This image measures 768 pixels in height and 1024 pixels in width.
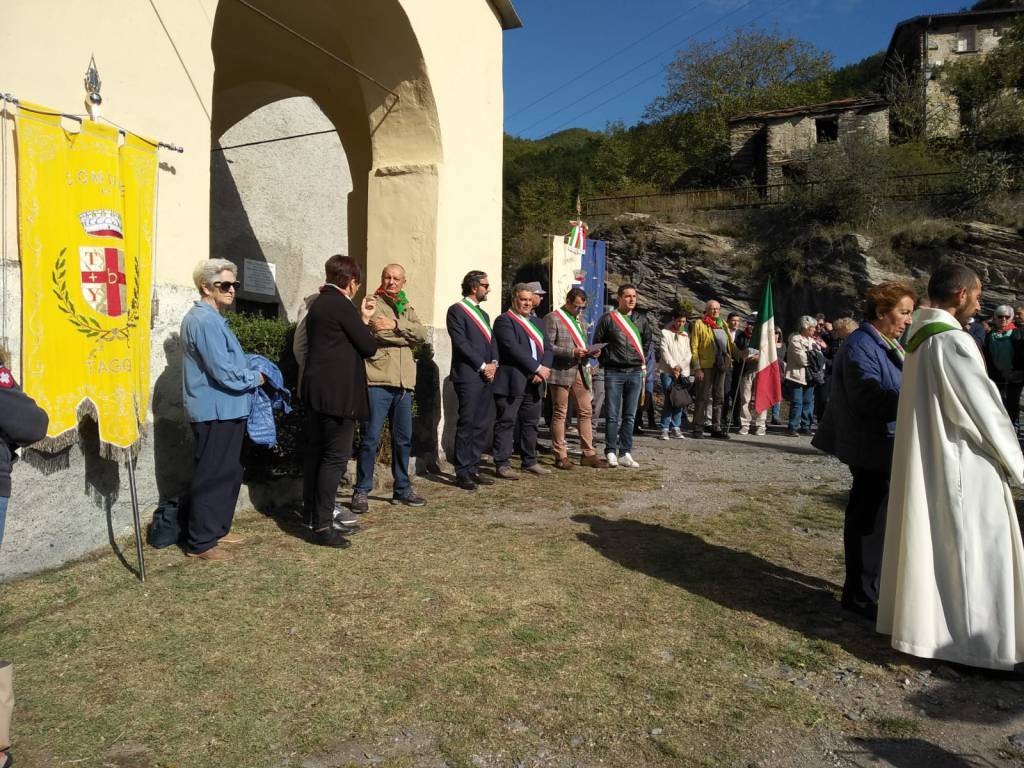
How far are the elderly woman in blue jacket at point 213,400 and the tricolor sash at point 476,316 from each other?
2472mm

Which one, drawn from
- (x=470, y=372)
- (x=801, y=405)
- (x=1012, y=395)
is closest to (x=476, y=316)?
(x=470, y=372)

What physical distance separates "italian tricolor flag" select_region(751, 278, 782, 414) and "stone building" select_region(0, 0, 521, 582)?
4526 millimetres

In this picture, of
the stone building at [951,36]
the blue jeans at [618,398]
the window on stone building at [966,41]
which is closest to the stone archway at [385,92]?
the blue jeans at [618,398]

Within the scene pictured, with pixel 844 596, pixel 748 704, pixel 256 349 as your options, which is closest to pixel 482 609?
pixel 748 704

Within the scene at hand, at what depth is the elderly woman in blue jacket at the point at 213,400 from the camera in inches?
169

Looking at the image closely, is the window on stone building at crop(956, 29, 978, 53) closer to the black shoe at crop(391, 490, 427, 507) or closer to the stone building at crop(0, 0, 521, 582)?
the stone building at crop(0, 0, 521, 582)

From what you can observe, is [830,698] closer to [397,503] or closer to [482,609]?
[482,609]

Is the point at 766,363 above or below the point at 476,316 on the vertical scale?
below

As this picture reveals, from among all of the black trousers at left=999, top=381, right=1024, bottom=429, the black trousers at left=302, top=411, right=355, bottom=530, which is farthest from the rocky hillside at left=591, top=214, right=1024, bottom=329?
the black trousers at left=302, top=411, right=355, bottom=530

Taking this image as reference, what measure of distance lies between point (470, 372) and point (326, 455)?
2106mm

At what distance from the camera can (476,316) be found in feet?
21.9

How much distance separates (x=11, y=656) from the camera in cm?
317

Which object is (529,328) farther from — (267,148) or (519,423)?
(267,148)

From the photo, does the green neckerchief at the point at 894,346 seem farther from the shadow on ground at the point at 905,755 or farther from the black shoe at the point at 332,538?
the black shoe at the point at 332,538
